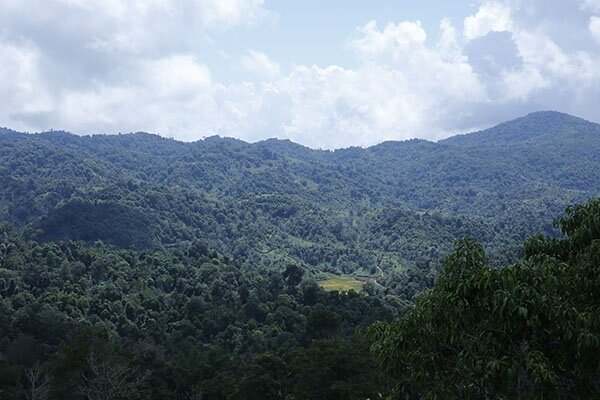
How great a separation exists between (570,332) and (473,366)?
1534mm

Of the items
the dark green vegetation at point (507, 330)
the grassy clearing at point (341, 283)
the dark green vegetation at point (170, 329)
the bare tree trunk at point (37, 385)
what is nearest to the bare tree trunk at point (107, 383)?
the dark green vegetation at point (170, 329)

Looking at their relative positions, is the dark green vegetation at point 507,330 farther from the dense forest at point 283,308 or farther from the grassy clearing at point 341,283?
the grassy clearing at point 341,283

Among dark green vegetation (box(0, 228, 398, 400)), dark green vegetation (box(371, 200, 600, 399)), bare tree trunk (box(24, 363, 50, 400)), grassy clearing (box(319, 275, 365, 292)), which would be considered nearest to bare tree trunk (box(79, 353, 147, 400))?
dark green vegetation (box(0, 228, 398, 400))

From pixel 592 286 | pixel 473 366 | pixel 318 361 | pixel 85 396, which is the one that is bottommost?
pixel 85 396

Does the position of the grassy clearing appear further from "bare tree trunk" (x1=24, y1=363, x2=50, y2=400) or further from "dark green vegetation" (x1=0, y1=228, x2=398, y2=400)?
"bare tree trunk" (x1=24, y1=363, x2=50, y2=400)

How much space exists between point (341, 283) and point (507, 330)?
129636mm

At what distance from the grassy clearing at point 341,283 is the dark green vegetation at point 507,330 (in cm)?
11620

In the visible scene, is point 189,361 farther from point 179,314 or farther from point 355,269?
point 355,269

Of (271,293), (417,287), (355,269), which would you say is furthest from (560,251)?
(355,269)

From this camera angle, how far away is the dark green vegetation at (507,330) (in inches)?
368

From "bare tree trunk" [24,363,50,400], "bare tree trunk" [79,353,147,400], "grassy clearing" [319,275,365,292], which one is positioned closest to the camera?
"bare tree trunk" [24,363,50,400]

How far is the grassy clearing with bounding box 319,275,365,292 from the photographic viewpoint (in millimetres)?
→ 129500

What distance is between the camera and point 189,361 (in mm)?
58094

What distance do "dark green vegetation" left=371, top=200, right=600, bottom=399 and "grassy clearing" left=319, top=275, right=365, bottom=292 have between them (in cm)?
11620
